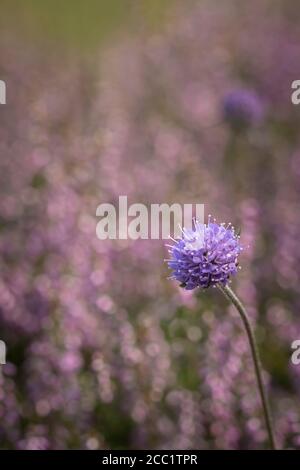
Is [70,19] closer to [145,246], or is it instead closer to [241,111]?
[241,111]

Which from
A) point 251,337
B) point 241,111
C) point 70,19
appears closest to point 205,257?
point 251,337

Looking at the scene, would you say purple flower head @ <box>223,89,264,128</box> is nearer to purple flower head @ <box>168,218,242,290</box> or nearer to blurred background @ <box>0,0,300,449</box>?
blurred background @ <box>0,0,300,449</box>

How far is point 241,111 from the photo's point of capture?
4.84m

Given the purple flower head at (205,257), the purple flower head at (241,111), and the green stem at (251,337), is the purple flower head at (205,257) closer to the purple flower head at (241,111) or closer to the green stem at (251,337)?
the green stem at (251,337)

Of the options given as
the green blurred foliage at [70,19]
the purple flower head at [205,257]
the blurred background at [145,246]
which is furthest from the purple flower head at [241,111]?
the green blurred foliage at [70,19]

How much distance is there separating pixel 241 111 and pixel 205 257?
2740 mm

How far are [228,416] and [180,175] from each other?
220cm

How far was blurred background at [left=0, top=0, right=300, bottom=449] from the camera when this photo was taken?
11.1 feet

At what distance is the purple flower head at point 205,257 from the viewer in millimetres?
2285

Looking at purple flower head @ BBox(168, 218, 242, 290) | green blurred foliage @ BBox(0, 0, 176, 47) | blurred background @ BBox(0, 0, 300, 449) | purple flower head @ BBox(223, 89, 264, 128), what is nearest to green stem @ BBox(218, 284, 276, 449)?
purple flower head @ BBox(168, 218, 242, 290)

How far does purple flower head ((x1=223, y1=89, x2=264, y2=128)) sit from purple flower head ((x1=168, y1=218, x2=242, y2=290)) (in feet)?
8.45

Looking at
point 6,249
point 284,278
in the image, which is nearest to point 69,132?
point 6,249
